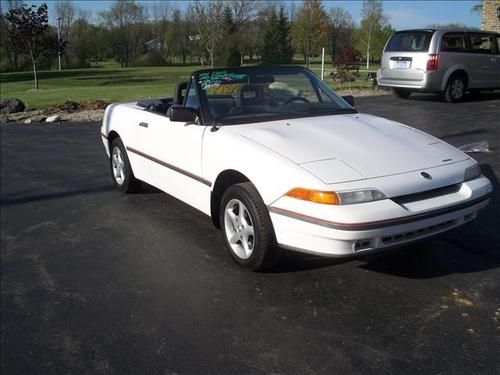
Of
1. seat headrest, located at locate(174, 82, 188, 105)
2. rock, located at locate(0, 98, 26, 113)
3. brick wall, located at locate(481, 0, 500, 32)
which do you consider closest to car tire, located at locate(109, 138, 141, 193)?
seat headrest, located at locate(174, 82, 188, 105)

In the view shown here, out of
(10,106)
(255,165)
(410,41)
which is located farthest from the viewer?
(10,106)

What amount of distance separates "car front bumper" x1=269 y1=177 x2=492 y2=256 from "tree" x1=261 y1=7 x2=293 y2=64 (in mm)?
57286

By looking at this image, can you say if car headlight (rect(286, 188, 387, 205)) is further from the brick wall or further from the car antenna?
the brick wall

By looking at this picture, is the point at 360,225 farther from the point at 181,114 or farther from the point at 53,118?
the point at 53,118

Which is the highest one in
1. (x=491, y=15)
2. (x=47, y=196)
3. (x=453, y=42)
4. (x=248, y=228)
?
(x=491, y=15)

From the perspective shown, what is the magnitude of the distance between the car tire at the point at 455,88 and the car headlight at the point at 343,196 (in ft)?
36.8

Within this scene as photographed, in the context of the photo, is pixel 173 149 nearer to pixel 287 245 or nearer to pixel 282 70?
pixel 282 70

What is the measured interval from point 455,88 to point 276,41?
51.5 m

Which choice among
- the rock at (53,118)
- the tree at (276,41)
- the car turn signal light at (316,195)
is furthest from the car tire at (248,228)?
the tree at (276,41)

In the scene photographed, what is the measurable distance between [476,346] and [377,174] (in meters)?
1.15

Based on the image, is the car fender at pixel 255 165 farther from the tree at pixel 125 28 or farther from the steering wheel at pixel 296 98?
the tree at pixel 125 28

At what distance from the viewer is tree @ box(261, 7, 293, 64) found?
203 feet

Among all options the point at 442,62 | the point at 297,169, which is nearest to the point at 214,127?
the point at 297,169

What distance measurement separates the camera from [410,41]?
43.9ft
